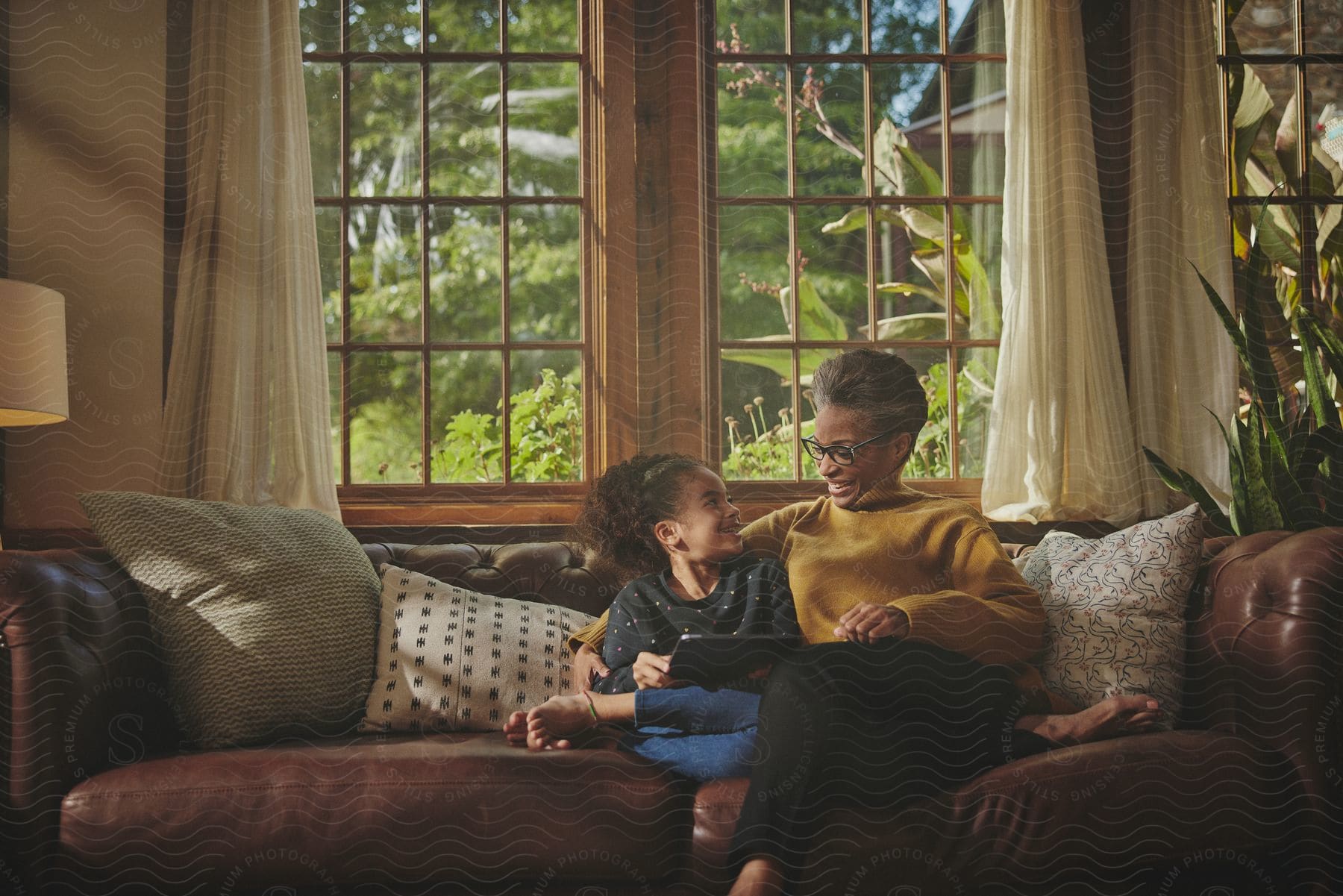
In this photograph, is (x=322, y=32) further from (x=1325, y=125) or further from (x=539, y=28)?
(x=1325, y=125)

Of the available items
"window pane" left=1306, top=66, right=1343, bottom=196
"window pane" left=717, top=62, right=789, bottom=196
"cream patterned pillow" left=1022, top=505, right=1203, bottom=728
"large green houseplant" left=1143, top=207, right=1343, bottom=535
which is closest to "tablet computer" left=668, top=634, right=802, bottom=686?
"cream patterned pillow" left=1022, top=505, right=1203, bottom=728

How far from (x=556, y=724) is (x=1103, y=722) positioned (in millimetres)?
784

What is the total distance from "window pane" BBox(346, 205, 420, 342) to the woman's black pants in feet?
5.02

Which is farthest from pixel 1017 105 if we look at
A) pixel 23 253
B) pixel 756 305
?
pixel 23 253

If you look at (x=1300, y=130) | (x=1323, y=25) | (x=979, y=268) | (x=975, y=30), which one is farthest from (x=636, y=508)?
(x=1323, y=25)

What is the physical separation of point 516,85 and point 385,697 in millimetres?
1579

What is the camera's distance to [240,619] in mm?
1695

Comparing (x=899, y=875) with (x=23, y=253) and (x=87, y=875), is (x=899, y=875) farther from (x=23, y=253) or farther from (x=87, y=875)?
(x=23, y=253)

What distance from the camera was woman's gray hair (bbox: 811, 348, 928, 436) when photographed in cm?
176

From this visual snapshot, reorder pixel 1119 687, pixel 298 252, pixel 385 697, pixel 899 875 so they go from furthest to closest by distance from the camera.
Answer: pixel 298 252, pixel 385 697, pixel 1119 687, pixel 899 875

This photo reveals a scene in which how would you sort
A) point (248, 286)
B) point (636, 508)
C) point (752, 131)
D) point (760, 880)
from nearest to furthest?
point (760, 880) → point (636, 508) → point (248, 286) → point (752, 131)

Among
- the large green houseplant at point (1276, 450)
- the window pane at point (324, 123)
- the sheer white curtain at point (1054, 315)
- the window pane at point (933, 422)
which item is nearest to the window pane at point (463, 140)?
the window pane at point (324, 123)

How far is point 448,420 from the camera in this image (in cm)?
262

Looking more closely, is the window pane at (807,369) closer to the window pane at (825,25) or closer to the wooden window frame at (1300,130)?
the window pane at (825,25)
